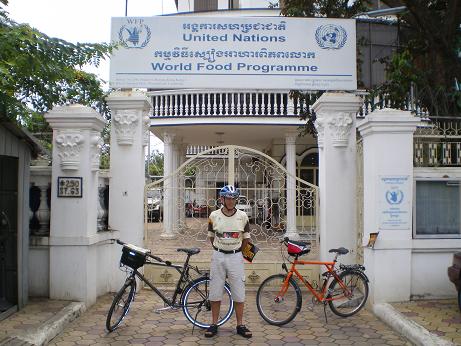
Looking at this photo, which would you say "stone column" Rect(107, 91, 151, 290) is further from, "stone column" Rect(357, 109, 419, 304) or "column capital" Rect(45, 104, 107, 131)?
"stone column" Rect(357, 109, 419, 304)

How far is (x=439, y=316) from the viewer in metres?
5.90

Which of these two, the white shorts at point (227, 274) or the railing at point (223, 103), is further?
the railing at point (223, 103)

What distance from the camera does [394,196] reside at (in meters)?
6.66

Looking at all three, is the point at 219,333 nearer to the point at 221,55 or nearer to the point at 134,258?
the point at 134,258

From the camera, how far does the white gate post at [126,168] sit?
7781mm

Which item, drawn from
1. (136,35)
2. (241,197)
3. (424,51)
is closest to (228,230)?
(241,197)

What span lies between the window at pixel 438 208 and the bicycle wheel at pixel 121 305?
12.4ft

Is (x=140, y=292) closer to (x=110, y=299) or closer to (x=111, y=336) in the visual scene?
(x=110, y=299)

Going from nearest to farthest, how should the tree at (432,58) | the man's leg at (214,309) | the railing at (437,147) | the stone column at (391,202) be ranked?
the man's leg at (214,309) < the stone column at (391,202) < the railing at (437,147) < the tree at (432,58)

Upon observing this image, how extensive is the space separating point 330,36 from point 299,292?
428 centimetres

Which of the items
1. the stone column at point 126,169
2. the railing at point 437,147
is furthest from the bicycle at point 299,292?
the stone column at point 126,169

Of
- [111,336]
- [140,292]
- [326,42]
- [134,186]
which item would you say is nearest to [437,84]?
[326,42]

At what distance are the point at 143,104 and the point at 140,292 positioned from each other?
289 centimetres

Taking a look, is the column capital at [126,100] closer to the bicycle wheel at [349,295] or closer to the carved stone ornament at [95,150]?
the carved stone ornament at [95,150]
